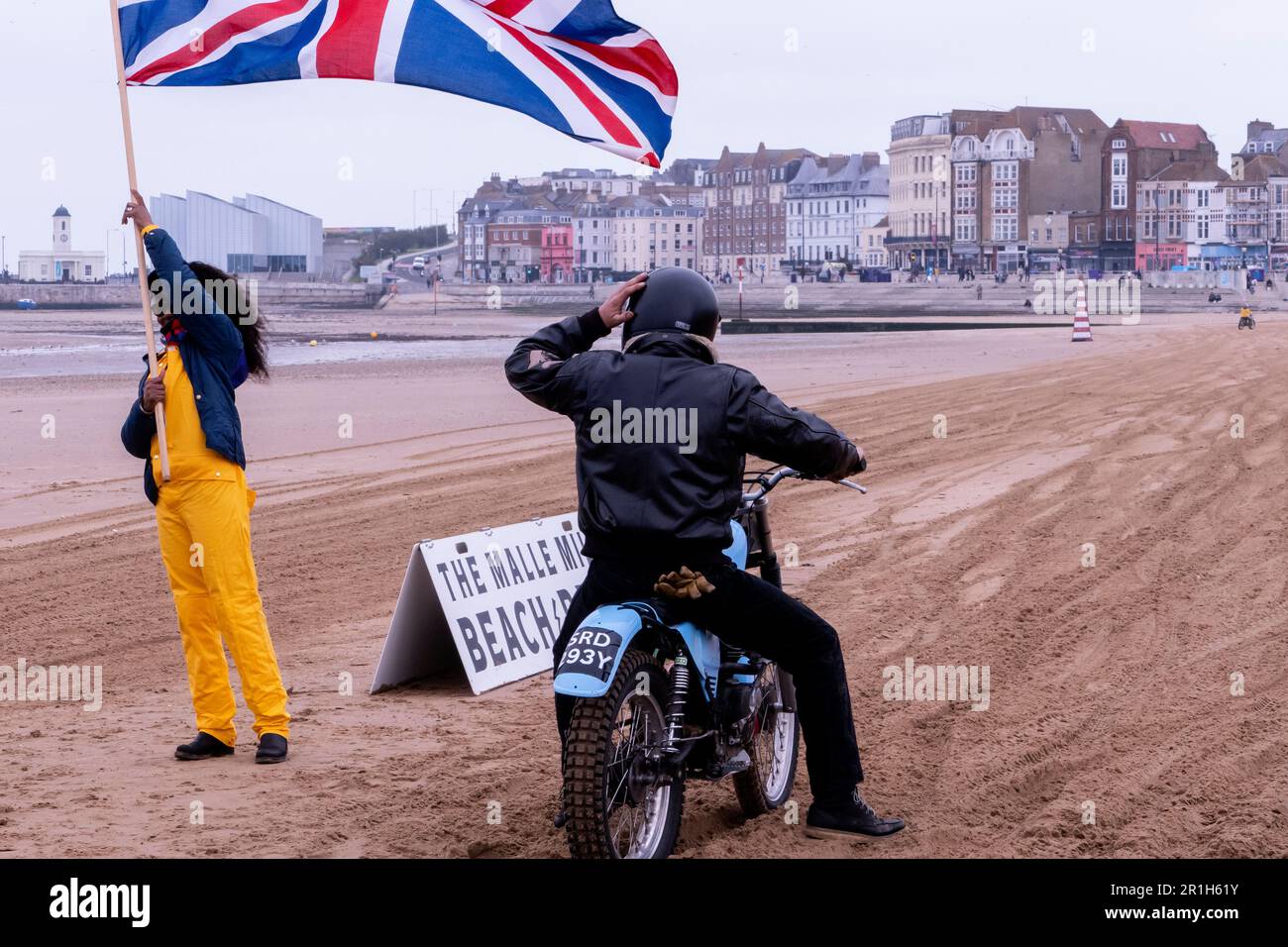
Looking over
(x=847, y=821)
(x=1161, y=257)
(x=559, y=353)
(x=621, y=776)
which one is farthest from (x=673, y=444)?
(x=1161, y=257)

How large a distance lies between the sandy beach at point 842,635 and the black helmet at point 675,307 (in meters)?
1.72

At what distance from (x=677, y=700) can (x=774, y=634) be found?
0.37 meters

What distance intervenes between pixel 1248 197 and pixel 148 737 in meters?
130

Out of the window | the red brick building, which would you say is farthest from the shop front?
the window

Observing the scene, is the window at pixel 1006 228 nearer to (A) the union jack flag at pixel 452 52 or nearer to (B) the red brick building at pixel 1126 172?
(B) the red brick building at pixel 1126 172

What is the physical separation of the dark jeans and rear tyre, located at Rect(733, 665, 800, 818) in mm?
366

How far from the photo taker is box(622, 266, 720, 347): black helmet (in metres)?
5.07

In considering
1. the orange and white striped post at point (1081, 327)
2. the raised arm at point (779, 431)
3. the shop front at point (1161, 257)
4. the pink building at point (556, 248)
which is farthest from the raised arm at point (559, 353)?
the pink building at point (556, 248)

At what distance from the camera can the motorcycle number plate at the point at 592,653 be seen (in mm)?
4711

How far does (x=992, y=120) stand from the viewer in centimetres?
13912

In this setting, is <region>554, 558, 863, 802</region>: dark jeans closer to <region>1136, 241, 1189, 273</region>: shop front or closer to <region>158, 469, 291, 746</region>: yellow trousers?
<region>158, 469, 291, 746</region>: yellow trousers
